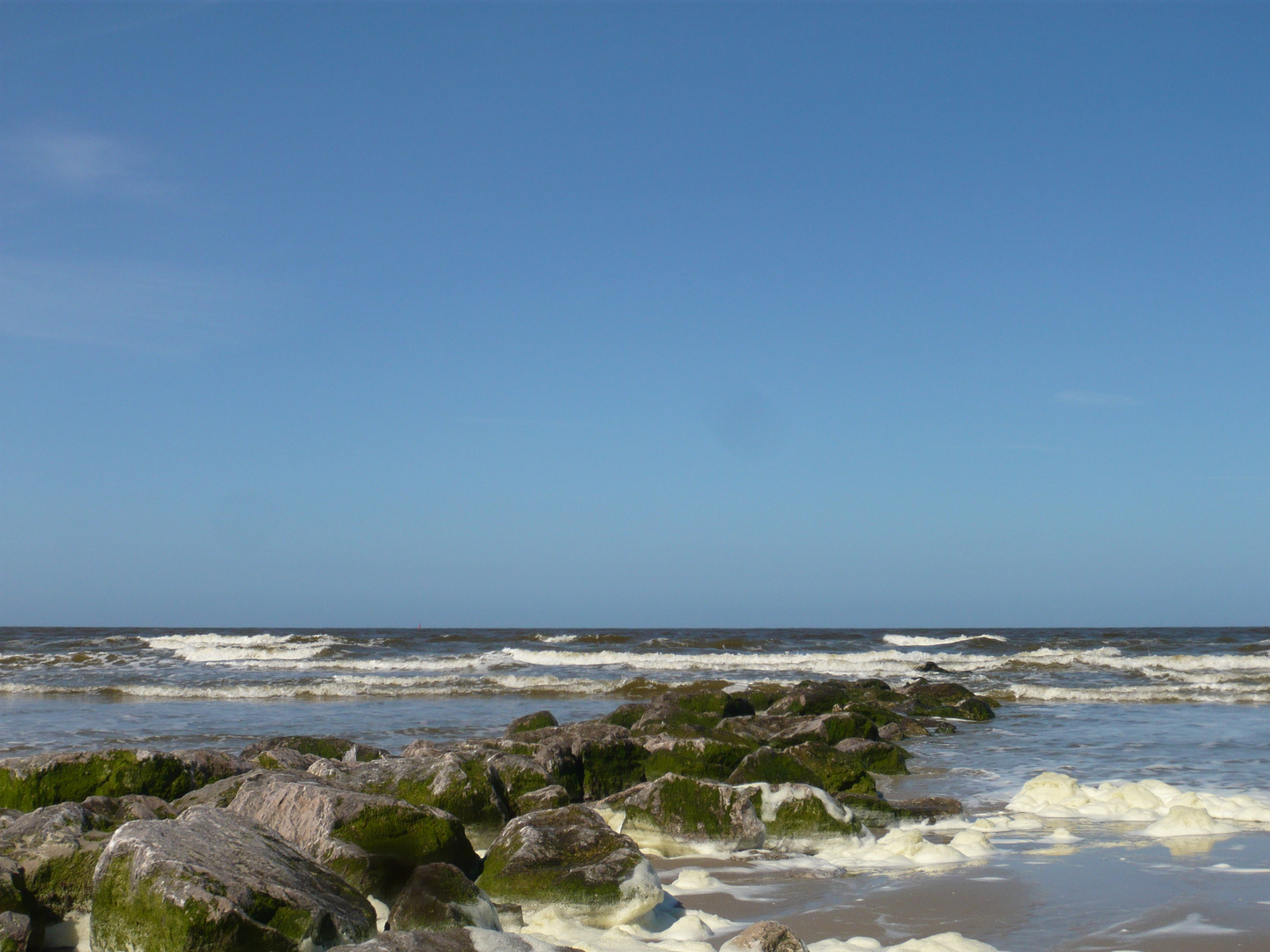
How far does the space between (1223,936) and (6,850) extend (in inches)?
220

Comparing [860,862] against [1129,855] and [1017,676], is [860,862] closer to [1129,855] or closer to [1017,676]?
[1129,855]

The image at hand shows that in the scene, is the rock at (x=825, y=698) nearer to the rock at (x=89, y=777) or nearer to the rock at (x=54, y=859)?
the rock at (x=89, y=777)

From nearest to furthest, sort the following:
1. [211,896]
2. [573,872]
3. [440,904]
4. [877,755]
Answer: [211,896]
[440,904]
[573,872]
[877,755]

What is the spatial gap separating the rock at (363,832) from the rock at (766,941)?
A: 171 cm

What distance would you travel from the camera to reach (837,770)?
28.0ft

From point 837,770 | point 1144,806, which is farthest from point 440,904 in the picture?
point 1144,806

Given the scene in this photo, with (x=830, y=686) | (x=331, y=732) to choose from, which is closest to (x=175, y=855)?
(x=331, y=732)

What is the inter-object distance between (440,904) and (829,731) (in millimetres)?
7385

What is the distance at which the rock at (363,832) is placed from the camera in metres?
4.84

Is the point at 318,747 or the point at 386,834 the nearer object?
the point at 386,834

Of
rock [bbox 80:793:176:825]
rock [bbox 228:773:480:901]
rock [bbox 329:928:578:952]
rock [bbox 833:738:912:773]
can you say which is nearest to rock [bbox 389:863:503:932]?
rock [bbox 329:928:578:952]

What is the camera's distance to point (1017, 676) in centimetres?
2314

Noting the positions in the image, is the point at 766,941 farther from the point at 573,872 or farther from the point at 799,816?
the point at 799,816

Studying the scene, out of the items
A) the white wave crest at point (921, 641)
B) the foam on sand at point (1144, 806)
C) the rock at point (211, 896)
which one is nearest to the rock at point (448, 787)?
the rock at point (211, 896)
